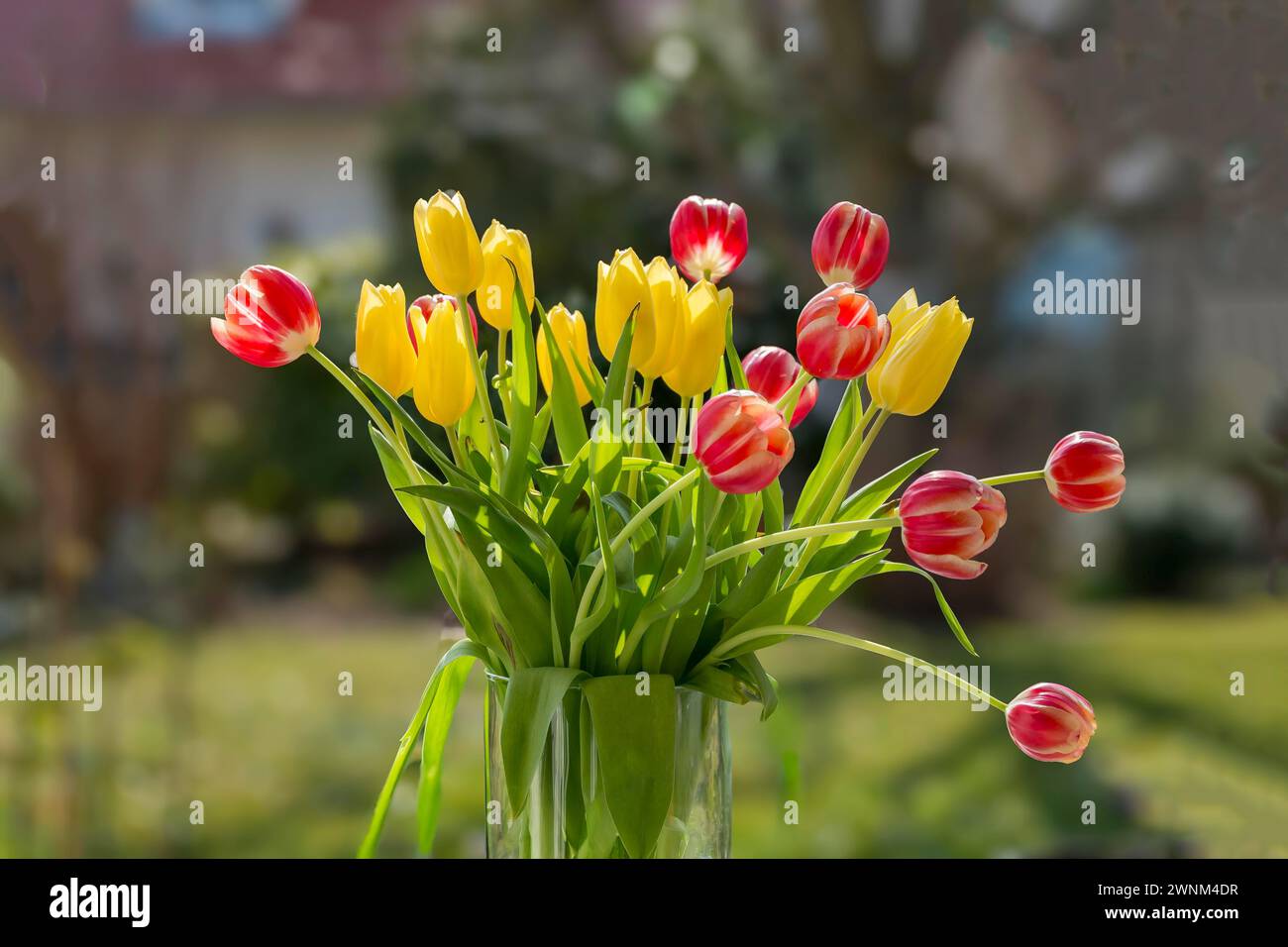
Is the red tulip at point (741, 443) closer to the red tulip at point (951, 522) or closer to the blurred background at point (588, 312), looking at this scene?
the red tulip at point (951, 522)

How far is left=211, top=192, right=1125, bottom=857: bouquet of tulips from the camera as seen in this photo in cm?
42

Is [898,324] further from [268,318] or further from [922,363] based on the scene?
[268,318]

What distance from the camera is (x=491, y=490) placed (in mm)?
447

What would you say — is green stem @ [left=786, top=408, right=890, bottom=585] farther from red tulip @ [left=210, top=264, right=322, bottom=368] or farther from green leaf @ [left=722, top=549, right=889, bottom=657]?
red tulip @ [left=210, top=264, right=322, bottom=368]

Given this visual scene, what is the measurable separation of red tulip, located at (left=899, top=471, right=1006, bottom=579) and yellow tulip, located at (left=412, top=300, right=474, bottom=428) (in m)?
0.16

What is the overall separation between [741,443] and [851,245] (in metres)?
0.13

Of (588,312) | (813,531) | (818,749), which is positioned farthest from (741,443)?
(818,749)

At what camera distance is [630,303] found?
0.43m

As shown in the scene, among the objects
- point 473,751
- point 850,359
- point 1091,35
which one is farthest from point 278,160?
point 850,359

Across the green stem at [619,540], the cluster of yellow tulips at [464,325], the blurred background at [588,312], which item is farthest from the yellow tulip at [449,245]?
the blurred background at [588,312]

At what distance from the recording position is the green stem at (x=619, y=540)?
41 cm

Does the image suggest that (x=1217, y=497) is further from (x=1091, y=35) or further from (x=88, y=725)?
(x=88, y=725)

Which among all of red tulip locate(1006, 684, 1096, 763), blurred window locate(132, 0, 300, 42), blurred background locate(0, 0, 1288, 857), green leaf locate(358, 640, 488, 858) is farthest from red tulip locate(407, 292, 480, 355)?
blurred window locate(132, 0, 300, 42)

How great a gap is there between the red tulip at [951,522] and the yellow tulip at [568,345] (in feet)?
0.49
